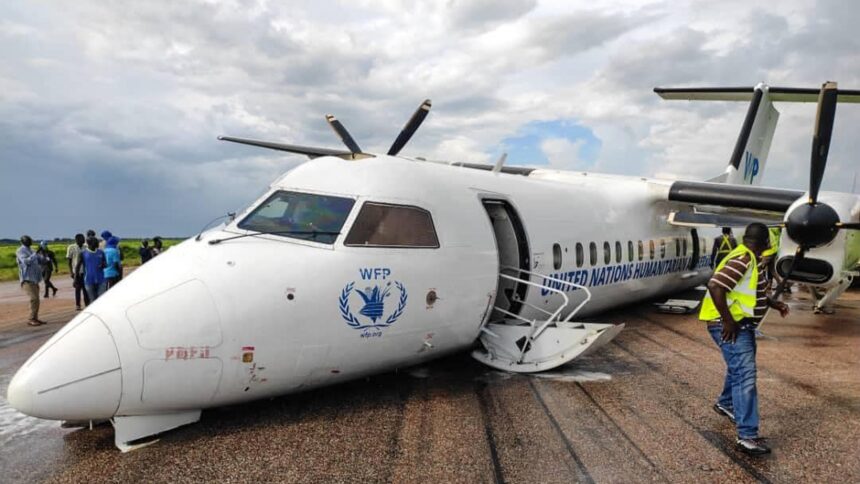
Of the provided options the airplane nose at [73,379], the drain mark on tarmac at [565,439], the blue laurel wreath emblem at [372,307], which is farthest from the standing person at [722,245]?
the airplane nose at [73,379]

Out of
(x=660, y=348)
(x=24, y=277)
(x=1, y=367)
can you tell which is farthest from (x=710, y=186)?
(x=24, y=277)

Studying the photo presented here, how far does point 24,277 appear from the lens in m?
11.9

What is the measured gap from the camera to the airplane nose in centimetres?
445

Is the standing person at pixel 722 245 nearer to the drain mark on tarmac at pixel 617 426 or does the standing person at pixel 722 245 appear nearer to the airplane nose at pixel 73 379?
the drain mark on tarmac at pixel 617 426

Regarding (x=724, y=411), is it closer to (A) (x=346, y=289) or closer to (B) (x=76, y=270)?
(A) (x=346, y=289)

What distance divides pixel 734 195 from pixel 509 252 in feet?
20.1

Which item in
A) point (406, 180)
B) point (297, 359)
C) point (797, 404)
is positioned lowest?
point (797, 404)

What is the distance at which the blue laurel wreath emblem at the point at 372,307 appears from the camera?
18.4ft

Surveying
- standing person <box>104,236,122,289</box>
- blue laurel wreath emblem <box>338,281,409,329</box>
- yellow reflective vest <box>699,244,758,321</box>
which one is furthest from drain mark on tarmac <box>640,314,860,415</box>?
standing person <box>104,236,122,289</box>

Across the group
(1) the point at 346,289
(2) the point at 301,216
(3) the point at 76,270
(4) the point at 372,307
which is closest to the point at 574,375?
(4) the point at 372,307

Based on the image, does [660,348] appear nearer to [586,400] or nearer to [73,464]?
[586,400]

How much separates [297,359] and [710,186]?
10.3 meters

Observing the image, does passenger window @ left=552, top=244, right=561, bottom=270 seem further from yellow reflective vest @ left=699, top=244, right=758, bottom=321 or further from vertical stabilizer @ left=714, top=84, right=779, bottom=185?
vertical stabilizer @ left=714, top=84, right=779, bottom=185

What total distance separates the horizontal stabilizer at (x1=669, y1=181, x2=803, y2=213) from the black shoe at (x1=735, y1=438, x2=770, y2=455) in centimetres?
711
